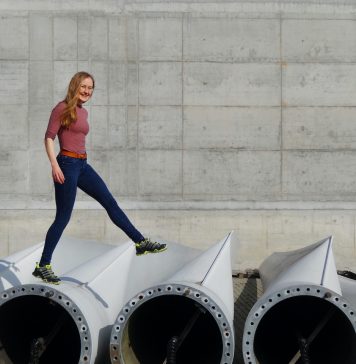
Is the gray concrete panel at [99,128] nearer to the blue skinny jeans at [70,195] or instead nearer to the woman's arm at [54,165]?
the blue skinny jeans at [70,195]

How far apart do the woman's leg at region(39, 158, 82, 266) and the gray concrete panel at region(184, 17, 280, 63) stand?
Result: 6271 mm

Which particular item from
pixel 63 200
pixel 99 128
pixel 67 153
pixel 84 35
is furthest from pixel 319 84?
pixel 63 200

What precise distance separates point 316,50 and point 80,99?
7.04m

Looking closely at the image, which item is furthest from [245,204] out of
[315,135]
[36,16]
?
[36,16]

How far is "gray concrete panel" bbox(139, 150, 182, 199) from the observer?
38.3 feet

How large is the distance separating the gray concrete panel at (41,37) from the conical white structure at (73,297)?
14.6ft

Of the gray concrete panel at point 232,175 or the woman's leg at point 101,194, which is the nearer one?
the woman's leg at point 101,194

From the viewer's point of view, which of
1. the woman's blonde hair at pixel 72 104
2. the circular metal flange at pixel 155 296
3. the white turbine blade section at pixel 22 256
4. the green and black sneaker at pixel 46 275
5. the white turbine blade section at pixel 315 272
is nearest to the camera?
the circular metal flange at pixel 155 296

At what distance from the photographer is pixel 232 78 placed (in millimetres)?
11742

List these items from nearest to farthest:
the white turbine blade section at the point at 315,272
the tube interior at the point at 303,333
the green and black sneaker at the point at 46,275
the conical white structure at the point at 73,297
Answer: the conical white structure at the point at 73,297, the white turbine blade section at the point at 315,272, the green and black sneaker at the point at 46,275, the tube interior at the point at 303,333

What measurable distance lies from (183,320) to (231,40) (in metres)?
6.86

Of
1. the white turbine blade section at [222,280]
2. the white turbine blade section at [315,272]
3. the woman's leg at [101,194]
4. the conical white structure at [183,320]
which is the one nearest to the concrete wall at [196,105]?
the white turbine blade section at [315,272]

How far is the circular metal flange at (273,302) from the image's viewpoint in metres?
5.18

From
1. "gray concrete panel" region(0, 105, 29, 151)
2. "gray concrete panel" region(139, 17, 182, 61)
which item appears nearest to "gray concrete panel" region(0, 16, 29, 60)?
"gray concrete panel" region(0, 105, 29, 151)
